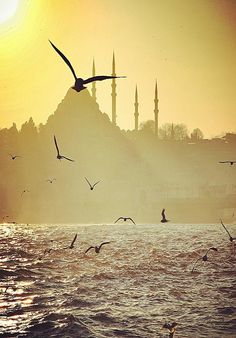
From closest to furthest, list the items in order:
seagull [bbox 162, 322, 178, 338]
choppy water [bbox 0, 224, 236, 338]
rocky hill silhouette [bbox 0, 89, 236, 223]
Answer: seagull [bbox 162, 322, 178, 338] → choppy water [bbox 0, 224, 236, 338] → rocky hill silhouette [bbox 0, 89, 236, 223]

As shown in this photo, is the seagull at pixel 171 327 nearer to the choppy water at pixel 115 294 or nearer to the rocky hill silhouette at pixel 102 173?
the choppy water at pixel 115 294

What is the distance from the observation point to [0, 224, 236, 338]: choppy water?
790 inches

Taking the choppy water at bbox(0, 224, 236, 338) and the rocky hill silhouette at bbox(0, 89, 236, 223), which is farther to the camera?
Answer: the rocky hill silhouette at bbox(0, 89, 236, 223)

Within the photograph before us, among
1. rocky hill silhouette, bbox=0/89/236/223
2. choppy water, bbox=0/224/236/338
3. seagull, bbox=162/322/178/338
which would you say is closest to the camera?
seagull, bbox=162/322/178/338

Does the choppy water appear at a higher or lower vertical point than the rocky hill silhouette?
lower

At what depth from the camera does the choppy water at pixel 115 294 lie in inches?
790

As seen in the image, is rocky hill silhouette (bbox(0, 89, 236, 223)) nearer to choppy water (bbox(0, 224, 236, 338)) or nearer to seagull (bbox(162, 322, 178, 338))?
choppy water (bbox(0, 224, 236, 338))

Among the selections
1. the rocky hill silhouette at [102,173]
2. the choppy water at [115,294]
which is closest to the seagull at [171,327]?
the choppy water at [115,294]

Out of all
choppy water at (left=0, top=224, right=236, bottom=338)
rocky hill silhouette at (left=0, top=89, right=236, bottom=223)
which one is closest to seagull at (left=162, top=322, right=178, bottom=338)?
choppy water at (left=0, top=224, right=236, bottom=338)

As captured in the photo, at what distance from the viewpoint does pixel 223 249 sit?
54.6 meters

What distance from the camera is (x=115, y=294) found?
88.1 feet

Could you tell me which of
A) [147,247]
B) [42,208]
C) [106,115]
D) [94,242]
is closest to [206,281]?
→ [147,247]

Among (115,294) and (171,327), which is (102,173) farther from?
(171,327)

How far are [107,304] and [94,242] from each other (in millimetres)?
39597
